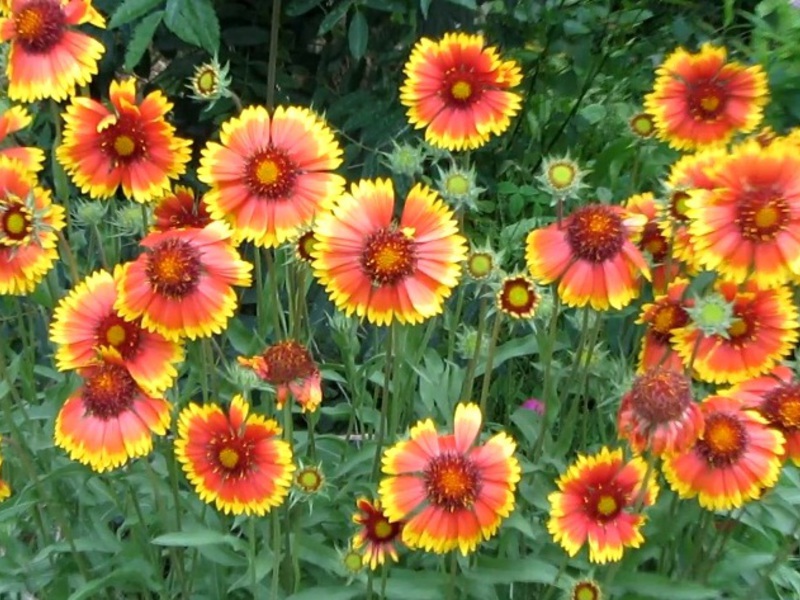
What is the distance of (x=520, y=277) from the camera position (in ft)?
3.71

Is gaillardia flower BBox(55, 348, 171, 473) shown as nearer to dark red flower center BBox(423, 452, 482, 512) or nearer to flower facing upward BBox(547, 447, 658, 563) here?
dark red flower center BBox(423, 452, 482, 512)

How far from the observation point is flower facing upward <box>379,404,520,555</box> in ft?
3.35

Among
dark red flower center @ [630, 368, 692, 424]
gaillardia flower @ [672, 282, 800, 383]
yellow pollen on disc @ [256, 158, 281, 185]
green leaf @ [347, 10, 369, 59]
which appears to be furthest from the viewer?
green leaf @ [347, 10, 369, 59]

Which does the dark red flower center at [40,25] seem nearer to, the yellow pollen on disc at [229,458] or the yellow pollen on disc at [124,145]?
the yellow pollen on disc at [124,145]

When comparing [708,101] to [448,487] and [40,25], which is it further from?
[40,25]

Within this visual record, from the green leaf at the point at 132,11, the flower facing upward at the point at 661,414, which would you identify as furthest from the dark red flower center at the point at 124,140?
the flower facing upward at the point at 661,414

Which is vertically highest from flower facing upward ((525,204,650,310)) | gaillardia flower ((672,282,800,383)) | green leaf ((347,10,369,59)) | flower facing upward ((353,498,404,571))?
green leaf ((347,10,369,59))

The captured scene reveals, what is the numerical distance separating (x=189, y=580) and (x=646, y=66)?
1.54 m

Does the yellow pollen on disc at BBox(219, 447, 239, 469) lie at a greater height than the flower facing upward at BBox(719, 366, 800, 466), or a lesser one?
lesser

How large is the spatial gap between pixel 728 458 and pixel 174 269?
571 mm

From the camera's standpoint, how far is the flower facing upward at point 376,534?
1079 mm

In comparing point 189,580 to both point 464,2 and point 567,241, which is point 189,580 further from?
point 464,2

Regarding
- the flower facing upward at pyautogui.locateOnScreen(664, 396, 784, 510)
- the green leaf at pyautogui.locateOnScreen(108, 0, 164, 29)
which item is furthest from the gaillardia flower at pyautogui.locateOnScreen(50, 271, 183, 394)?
the flower facing upward at pyautogui.locateOnScreen(664, 396, 784, 510)

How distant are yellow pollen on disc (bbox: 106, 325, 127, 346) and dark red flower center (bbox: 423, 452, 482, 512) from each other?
0.32m
